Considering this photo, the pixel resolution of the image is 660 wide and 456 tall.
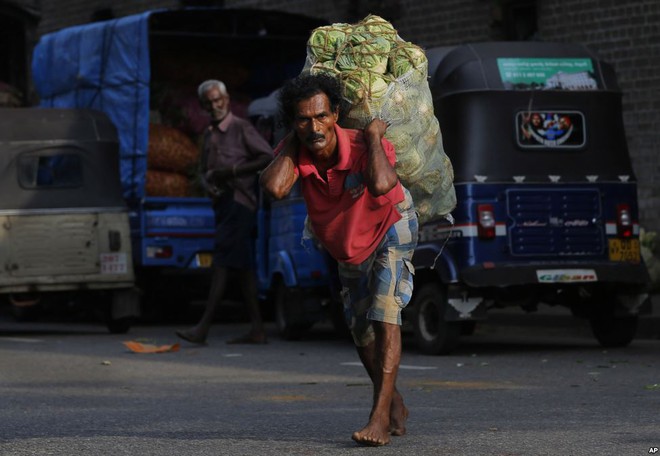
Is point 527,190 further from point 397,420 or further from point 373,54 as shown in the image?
point 397,420

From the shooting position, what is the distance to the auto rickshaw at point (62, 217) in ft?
53.7

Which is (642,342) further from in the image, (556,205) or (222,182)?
(222,182)

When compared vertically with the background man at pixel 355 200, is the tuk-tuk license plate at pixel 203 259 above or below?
below

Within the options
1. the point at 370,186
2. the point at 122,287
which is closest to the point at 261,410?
the point at 370,186

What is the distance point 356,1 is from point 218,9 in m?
6.87

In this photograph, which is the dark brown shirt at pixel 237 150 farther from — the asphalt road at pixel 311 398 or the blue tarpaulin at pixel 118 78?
the blue tarpaulin at pixel 118 78

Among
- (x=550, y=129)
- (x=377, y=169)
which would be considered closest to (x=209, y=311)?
(x=550, y=129)

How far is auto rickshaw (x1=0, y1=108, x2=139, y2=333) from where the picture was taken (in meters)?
16.4

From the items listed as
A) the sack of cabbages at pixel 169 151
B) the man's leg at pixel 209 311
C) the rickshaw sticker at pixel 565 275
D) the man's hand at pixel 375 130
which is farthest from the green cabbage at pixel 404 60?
the sack of cabbages at pixel 169 151

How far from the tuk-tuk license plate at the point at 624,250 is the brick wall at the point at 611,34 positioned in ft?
24.2

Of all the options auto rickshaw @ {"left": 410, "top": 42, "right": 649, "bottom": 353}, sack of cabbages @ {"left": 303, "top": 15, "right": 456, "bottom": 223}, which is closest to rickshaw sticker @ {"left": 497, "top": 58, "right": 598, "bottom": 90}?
auto rickshaw @ {"left": 410, "top": 42, "right": 649, "bottom": 353}

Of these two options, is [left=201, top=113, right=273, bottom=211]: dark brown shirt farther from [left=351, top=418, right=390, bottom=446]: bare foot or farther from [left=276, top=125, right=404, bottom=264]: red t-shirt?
[left=351, top=418, right=390, bottom=446]: bare foot

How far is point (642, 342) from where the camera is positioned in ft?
49.1

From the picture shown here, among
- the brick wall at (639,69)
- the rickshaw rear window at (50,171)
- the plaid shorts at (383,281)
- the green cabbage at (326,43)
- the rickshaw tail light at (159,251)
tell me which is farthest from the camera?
the brick wall at (639,69)
